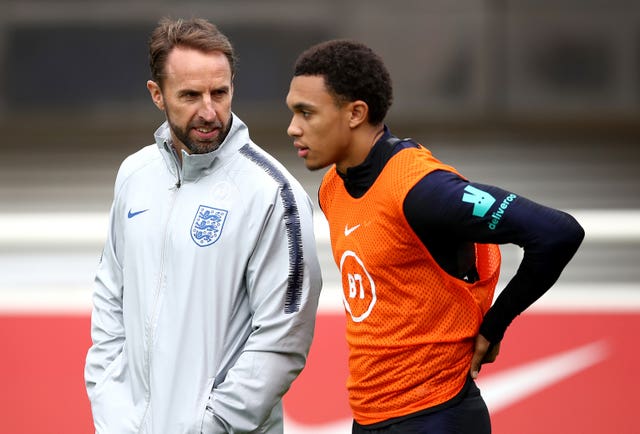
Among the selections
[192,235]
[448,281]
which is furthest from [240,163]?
[448,281]

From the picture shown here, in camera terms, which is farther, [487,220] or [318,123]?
[318,123]

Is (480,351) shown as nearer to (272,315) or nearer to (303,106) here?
(272,315)

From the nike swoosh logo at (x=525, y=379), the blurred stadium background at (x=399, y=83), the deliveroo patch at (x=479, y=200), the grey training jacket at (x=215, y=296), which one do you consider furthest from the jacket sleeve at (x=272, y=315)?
the blurred stadium background at (x=399, y=83)

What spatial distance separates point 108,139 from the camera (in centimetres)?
1345

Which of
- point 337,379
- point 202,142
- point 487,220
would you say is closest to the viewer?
point 487,220

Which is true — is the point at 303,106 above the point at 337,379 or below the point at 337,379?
above

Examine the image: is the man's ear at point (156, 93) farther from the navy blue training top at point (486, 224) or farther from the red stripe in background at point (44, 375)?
the red stripe in background at point (44, 375)

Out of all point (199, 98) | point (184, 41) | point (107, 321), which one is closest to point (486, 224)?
point (199, 98)

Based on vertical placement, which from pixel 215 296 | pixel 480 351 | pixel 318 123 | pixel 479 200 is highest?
pixel 318 123

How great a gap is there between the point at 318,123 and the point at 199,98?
309 millimetres

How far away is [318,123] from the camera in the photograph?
113 inches

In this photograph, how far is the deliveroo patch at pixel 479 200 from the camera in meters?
2.65

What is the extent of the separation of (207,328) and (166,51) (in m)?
0.70

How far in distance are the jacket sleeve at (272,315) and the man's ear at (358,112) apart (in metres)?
0.22
